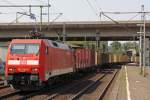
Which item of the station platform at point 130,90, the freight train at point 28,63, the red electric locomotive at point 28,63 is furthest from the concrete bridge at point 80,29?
the red electric locomotive at point 28,63

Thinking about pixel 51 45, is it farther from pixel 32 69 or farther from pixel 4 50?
pixel 4 50

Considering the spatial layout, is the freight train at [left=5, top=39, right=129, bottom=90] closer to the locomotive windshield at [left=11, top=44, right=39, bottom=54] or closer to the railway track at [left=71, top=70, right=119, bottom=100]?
the locomotive windshield at [left=11, top=44, right=39, bottom=54]

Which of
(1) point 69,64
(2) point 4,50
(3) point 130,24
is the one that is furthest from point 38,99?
(3) point 130,24

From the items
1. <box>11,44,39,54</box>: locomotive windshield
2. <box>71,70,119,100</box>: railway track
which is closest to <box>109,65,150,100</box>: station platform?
<box>71,70,119,100</box>: railway track

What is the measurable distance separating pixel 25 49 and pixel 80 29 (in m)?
50.6

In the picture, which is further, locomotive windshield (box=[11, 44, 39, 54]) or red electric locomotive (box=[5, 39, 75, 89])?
locomotive windshield (box=[11, 44, 39, 54])

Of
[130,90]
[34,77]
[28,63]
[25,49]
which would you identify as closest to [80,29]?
[130,90]

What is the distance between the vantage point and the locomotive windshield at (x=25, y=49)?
22297mm

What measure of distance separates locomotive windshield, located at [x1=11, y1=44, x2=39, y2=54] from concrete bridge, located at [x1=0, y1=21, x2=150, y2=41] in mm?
48621

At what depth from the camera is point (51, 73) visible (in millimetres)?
24203

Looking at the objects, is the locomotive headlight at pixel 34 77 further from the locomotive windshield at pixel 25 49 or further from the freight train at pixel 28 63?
the locomotive windshield at pixel 25 49

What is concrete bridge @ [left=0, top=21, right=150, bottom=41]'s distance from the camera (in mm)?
71312

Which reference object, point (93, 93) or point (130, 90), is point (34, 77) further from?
point (130, 90)

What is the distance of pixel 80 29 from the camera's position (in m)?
72.8
